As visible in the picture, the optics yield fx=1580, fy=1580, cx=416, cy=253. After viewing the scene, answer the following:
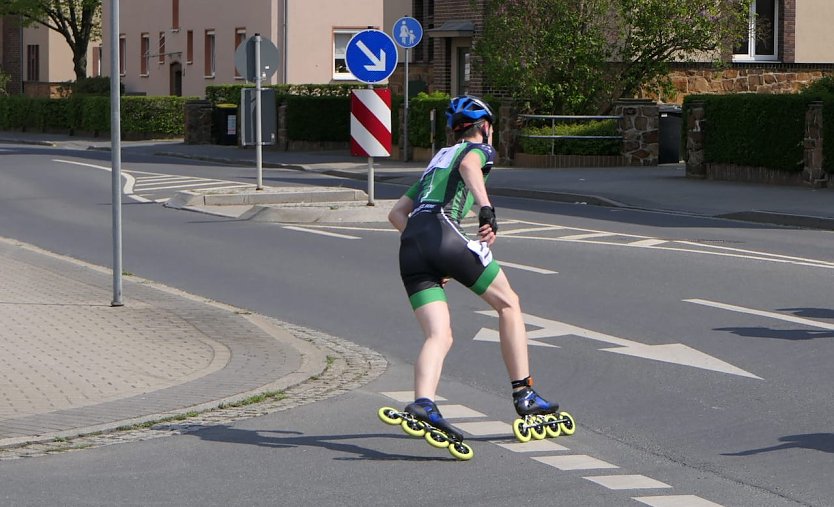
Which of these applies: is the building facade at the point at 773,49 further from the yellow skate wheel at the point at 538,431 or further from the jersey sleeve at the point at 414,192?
the yellow skate wheel at the point at 538,431

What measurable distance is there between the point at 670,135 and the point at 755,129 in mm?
6400

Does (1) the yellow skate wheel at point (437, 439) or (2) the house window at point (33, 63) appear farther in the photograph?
(2) the house window at point (33, 63)

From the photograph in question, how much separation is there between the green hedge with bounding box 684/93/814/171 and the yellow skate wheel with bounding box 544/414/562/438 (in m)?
18.9

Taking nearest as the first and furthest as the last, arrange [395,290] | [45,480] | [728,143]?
[45,480] < [395,290] < [728,143]

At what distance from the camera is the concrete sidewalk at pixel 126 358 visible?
26.3 feet

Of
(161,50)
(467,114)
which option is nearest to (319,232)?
(467,114)

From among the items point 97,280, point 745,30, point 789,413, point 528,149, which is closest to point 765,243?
point 97,280

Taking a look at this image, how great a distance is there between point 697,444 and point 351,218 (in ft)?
44.2

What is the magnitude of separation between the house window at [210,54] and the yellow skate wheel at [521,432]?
53.5 meters

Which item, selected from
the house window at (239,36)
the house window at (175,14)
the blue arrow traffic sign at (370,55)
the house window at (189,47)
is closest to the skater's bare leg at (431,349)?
the blue arrow traffic sign at (370,55)

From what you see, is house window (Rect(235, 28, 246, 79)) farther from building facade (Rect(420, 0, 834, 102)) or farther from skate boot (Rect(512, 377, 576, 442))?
skate boot (Rect(512, 377, 576, 442))

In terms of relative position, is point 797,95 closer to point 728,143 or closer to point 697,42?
point 728,143

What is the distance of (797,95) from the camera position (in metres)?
25.7

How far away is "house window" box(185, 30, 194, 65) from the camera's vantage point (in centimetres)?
6184
